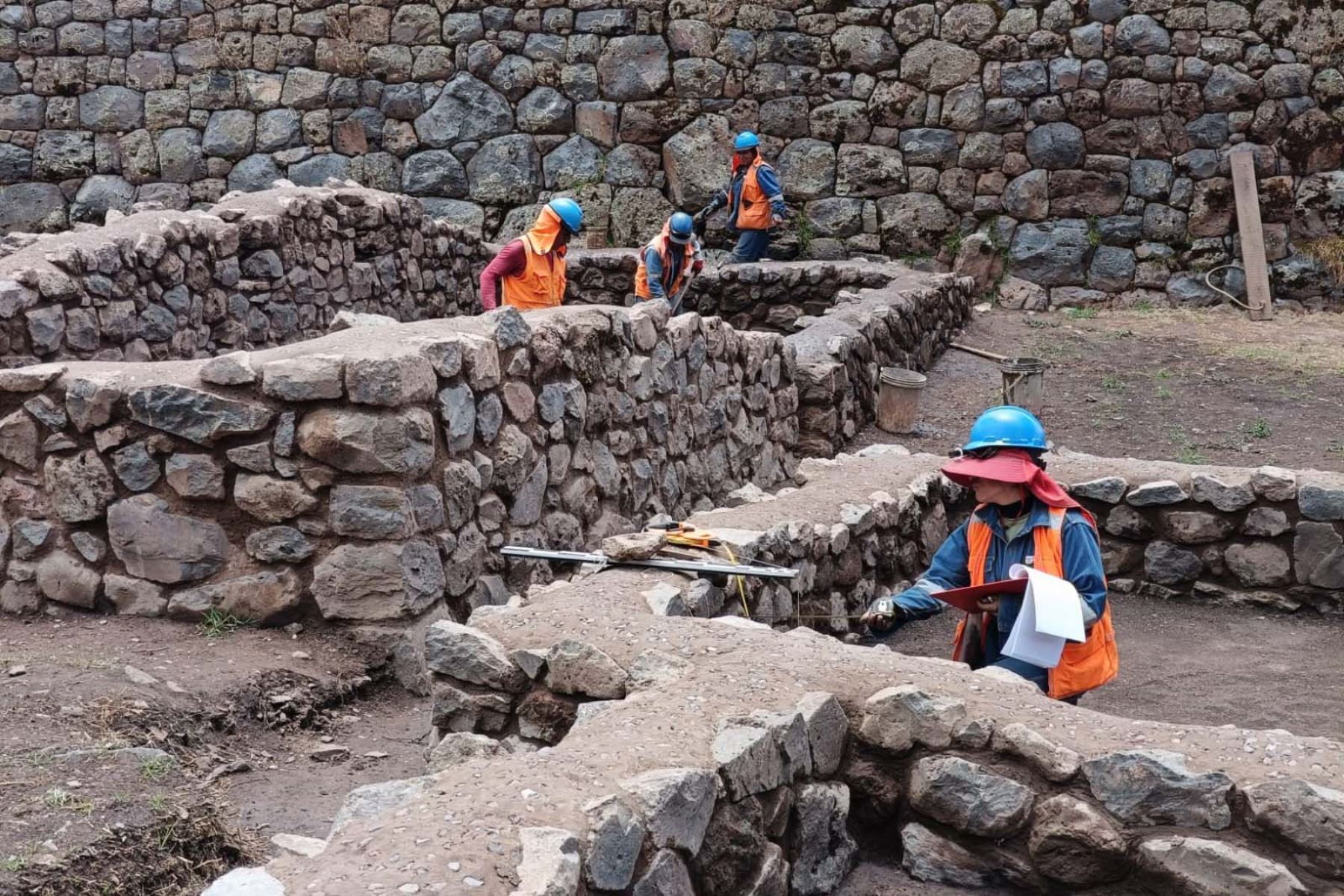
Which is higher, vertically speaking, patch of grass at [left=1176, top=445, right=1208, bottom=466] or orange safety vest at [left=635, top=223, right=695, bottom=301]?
orange safety vest at [left=635, top=223, right=695, bottom=301]

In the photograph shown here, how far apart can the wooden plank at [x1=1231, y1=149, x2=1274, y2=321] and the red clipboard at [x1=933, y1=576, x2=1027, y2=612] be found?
12.2m

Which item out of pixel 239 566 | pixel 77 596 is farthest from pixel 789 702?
pixel 77 596

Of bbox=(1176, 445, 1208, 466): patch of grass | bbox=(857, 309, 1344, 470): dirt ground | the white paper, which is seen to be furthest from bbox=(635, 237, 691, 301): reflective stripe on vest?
the white paper

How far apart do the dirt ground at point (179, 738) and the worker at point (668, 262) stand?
6.97 metres

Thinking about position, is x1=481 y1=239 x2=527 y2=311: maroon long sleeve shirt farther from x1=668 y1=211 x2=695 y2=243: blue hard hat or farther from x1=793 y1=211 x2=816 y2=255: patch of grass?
x1=793 y1=211 x2=816 y2=255: patch of grass

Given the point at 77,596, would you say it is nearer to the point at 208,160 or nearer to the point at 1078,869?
the point at 1078,869

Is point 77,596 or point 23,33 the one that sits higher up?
point 23,33

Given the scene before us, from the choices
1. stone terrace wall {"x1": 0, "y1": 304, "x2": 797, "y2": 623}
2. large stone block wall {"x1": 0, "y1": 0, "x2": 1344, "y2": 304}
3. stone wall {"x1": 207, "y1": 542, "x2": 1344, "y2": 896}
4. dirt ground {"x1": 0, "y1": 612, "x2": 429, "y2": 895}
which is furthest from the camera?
large stone block wall {"x1": 0, "y1": 0, "x2": 1344, "y2": 304}

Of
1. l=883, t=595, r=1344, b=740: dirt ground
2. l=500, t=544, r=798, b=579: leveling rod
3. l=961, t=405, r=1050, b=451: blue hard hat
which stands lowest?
l=883, t=595, r=1344, b=740: dirt ground

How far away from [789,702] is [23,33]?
640 inches

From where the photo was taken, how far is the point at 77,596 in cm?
585

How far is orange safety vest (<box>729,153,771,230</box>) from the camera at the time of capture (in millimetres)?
16047

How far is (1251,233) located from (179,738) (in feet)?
45.8

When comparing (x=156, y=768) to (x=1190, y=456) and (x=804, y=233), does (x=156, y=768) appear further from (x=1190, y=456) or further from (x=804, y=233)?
(x=804, y=233)
